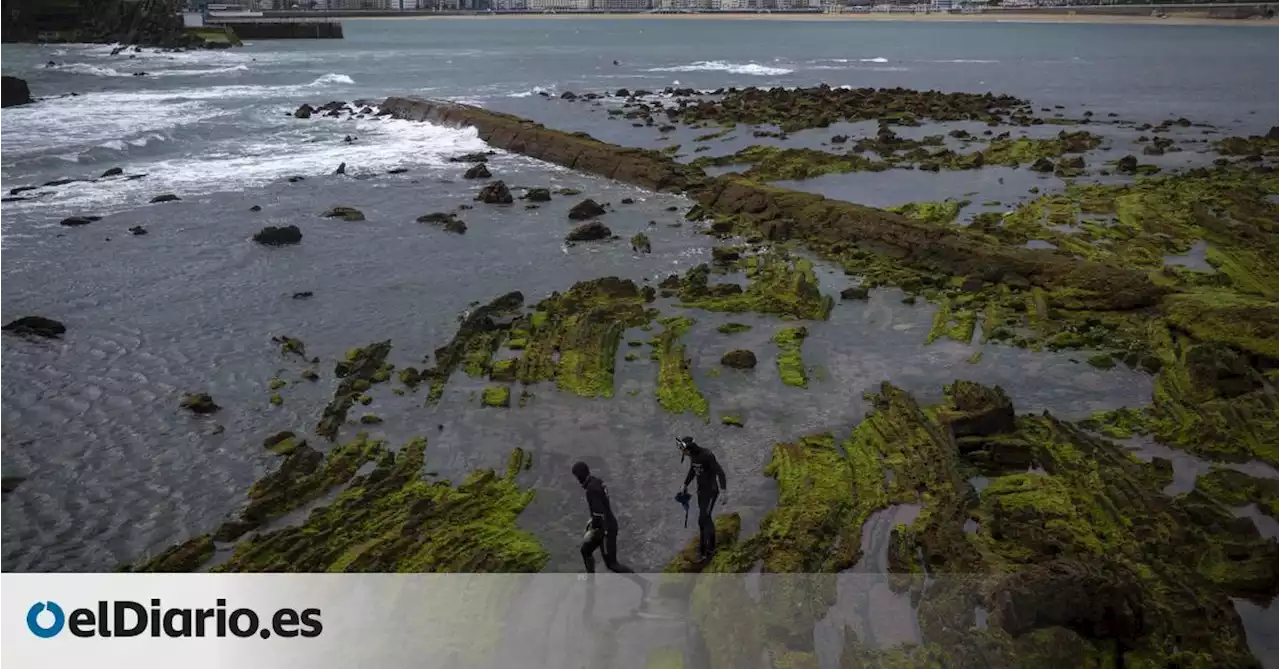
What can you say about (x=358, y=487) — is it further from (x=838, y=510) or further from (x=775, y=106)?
(x=775, y=106)

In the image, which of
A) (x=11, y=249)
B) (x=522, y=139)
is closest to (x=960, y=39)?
(x=522, y=139)

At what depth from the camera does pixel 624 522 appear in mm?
10148

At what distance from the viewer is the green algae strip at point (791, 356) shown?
552 inches

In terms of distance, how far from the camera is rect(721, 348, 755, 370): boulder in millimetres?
14508

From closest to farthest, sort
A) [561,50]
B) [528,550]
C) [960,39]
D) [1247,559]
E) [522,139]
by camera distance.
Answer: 1. [1247,559]
2. [528,550]
3. [522,139]
4. [561,50]
5. [960,39]

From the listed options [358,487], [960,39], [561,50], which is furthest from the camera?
[960,39]

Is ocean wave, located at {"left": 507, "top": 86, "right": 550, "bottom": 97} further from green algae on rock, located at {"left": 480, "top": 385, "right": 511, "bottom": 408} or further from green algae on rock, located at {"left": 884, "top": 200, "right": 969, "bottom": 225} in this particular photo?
green algae on rock, located at {"left": 480, "top": 385, "right": 511, "bottom": 408}

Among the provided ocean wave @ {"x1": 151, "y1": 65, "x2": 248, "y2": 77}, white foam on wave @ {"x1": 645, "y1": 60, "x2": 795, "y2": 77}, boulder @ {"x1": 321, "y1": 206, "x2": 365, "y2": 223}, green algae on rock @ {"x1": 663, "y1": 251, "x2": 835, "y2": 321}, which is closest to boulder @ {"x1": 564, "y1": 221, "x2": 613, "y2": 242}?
green algae on rock @ {"x1": 663, "y1": 251, "x2": 835, "y2": 321}

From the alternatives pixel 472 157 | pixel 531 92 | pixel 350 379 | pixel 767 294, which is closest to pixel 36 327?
pixel 350 379

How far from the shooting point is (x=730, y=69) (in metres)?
88.9

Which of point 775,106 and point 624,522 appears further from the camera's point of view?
point 775,106

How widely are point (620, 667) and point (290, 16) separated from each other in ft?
655

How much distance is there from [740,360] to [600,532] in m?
6.01

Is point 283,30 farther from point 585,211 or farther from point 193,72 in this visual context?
point 585,211
